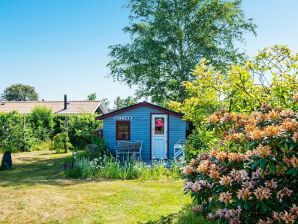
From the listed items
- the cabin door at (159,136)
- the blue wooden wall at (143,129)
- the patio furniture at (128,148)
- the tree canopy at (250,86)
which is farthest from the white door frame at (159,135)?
the tree canopy at (250,86)

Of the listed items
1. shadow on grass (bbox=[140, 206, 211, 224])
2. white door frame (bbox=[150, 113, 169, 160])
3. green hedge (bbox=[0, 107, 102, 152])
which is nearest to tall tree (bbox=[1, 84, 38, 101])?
green hedge (bbox=[0, 107, 102, 152])

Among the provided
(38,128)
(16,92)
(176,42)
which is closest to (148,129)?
(176,42)

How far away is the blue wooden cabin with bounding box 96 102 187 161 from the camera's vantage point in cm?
1734

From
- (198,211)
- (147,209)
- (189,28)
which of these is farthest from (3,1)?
(189,28)

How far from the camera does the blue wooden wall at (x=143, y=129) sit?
1734cm

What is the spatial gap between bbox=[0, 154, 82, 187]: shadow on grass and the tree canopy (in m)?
6.24

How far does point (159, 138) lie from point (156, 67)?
8.18 meters

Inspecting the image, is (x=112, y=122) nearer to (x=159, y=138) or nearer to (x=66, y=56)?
(x=159, y=138)

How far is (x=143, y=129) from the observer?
57.6 ft

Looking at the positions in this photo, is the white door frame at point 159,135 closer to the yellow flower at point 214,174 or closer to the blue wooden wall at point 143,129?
the blue wooden wall at point 143,129

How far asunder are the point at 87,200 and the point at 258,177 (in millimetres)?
5993

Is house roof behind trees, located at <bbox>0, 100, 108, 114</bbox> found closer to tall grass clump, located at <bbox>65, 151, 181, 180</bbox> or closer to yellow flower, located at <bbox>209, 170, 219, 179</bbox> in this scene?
tall grass clump, located at <bbox>65, 151, 181, 180</bbox>

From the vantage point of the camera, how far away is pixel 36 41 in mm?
21938

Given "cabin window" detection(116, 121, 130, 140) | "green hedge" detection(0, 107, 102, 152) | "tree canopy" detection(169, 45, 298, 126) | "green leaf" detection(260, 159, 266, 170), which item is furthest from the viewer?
"green hedge" detection(0, 107, 102, 152)
